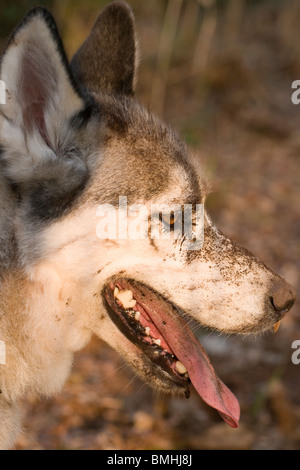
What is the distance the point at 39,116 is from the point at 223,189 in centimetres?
518

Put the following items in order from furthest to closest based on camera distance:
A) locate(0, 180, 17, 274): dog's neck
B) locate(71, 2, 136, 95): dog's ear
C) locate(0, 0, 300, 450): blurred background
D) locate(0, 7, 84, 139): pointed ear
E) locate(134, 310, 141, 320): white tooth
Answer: locate(0, 0, 300, 450): blurred background
locate(71, 2, 136, 95): dog's ear
locate(134, 310, 141, 320): white tooth
locate(0, 180, 17, 274): dog's neck
locate(0, 7, 84, 139): pointed ear

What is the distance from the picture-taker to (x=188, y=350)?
2824 mm

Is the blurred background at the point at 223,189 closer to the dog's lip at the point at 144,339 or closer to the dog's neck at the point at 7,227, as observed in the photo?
the dog's lip at the point at 144,339

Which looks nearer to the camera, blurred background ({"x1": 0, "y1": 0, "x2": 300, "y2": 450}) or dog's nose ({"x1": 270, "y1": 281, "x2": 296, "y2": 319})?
dog's nose ({"x1": 270, "y1": 281, "x2": 296, "y2": 319})

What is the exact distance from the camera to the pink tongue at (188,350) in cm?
275

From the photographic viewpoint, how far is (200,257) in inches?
107

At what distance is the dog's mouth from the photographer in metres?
2.71

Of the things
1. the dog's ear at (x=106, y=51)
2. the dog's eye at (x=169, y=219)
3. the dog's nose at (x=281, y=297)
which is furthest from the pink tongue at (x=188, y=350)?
the dog's ear at (x=106, y=51)

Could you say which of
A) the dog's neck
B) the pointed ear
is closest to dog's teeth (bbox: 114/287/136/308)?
the dog's neck

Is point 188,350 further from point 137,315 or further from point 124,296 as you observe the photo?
point 124,296

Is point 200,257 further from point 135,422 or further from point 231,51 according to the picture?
point 231,51

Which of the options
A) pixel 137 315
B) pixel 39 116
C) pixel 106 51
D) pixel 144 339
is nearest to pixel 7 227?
pixel 39 116

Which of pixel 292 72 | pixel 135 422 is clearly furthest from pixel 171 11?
pixel 135 422

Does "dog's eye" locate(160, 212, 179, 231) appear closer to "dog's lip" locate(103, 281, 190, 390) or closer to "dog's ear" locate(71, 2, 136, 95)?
"dog's lip" locate(103, 281, 190, 390)
